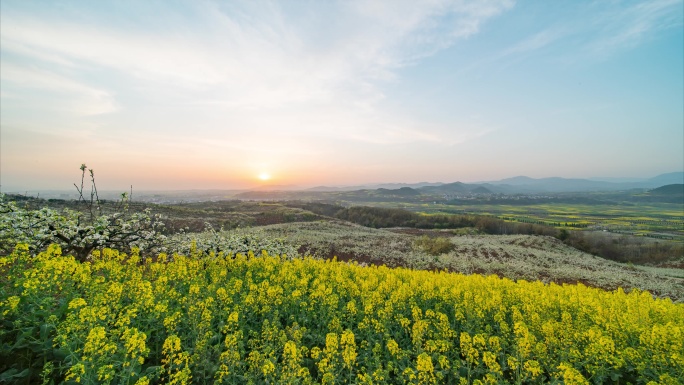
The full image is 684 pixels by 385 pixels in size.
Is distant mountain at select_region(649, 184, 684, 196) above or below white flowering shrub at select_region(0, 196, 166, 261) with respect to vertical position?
below

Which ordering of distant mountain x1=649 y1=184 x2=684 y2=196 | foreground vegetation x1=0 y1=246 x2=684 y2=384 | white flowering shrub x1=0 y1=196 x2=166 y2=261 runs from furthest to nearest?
distant mountain x1=649 y1=184 x2=684 y2=196
white flowering shrub x1=0 y1=196 x2=166 y2=261
foreground vegetation x1=0 y1=246 x2=684 y2=384

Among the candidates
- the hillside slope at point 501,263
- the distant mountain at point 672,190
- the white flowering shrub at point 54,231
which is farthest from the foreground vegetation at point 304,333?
the distant mountain at point 672,190

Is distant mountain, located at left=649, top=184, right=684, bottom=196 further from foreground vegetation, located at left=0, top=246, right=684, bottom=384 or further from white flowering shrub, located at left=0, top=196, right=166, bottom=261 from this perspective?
white flowering shrub, located at left=0, top=196, right=166, bottom=261

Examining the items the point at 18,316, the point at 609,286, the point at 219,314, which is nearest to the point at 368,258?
the point at 609,286

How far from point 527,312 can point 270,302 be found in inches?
258

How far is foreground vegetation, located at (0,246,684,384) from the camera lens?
4.86 m

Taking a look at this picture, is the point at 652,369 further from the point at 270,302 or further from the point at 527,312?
the point at 270,302

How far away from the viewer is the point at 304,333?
249 inches

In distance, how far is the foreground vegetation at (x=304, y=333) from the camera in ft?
15.9

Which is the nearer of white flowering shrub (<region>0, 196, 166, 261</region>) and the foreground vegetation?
the foreground vegetation

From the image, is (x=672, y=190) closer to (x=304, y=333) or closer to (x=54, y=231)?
(x=304, y=333)

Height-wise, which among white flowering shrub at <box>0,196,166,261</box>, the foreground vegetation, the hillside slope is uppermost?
white flowering shrub at <box>0,196,166,261</box>

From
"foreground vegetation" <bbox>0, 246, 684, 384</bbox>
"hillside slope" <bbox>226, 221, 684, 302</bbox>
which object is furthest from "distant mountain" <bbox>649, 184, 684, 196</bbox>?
"foreground vegetation" <bbox>0, 246, 684, 384</bbox>

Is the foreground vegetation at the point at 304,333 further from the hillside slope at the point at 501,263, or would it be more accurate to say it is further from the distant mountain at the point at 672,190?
the distant mountain at the point at 672,190
